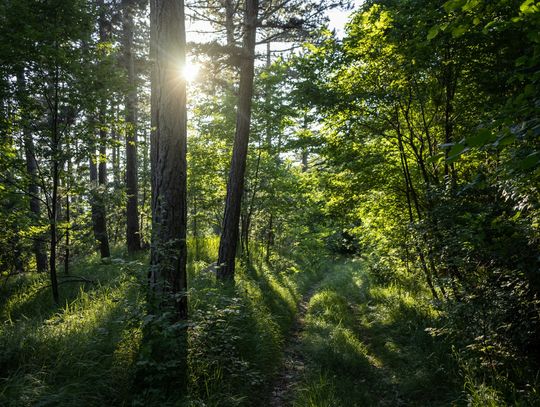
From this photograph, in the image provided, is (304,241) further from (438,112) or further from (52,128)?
(52,128)

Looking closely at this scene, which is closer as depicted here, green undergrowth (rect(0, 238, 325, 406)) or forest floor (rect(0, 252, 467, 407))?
green undergrowth (rect(0, 238, 325, 406))

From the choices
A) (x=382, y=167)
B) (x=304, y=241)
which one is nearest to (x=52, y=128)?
(x=382, y=167)

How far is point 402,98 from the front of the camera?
6.69m

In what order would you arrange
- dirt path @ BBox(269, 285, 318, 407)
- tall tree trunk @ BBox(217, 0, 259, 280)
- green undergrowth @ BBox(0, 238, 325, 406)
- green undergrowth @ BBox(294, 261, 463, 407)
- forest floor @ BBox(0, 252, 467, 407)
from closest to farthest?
green undergrowth @ BBox(0, 238, 325, 406) < forest floor @ BBox(0, 252, 467, 407) < green undergrowth @ BBox(294, 261, 463, 407) < dirt path @ BBox(269, 285, 318, 407) < tall tree trunk @ BBox(217, 0, 259, 280)

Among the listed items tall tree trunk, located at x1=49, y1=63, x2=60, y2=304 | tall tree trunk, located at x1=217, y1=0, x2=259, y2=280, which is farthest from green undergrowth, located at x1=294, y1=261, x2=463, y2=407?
tall tree trunk, located at x1=49, y1=63, x2=60, y2=304

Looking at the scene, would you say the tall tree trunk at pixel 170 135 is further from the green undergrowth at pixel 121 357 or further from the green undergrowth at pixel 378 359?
the green undergrowth at pixel 378 359

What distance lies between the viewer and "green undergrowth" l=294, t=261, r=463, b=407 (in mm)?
4371

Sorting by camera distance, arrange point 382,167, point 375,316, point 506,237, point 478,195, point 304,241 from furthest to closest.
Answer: point 304,241 < point 375,316 < point 382,167 < point 478,195 < point 506,237

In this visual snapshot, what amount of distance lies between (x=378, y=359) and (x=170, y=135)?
5278mm

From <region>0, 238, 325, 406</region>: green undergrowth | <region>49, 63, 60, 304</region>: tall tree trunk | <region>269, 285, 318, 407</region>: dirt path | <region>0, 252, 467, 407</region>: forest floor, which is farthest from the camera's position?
<region>49, 63, 60, 304</region>: tall tree trunk

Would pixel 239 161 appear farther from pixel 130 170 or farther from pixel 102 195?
pixel 130 170

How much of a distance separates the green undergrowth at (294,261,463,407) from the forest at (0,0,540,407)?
0.04 m

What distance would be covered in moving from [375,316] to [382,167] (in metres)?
3.79

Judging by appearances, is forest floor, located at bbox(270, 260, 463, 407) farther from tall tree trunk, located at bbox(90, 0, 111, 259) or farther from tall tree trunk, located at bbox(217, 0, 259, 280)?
tall tree trunk, located at bbox(90, 0, 111, 259)
